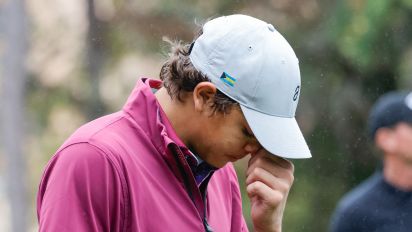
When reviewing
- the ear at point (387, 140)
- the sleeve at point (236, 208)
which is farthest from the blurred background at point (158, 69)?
the sleeve at point (236, 208)

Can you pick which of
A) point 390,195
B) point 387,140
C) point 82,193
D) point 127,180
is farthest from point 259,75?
point 387,140

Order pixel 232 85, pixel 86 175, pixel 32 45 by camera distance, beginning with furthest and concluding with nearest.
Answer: pixel 32 45
pixel 232 85
pixel 86 175

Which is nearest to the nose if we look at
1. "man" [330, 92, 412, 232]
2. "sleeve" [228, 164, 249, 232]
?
"sleeve" [228, 164, 249, 232]

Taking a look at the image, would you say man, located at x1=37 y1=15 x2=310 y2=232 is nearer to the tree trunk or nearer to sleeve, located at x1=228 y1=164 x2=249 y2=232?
sleeve, located at x1=228 y1=164 x2=249 y2=232

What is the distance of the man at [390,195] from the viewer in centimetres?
489

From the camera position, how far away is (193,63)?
272 centimetres

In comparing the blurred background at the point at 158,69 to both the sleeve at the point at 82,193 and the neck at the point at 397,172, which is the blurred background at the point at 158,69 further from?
the sleeve at the point at 82,193

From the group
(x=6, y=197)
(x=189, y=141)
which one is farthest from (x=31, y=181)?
(x=189, y=141)

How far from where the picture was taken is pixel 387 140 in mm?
5348

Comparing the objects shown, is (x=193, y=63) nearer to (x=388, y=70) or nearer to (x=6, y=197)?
(x=388, y=70)

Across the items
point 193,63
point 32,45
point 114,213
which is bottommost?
point 32,45

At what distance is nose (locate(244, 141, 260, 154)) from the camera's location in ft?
8.93

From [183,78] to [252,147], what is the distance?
264 mm

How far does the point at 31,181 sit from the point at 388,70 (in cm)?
720
